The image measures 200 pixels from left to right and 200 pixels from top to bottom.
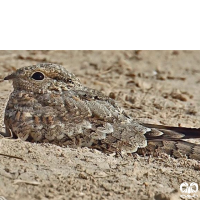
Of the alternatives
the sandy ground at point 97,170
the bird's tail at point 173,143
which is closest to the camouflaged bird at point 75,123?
the bird's tail at point 173,143

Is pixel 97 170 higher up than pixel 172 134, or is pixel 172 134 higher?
pixel 172 134

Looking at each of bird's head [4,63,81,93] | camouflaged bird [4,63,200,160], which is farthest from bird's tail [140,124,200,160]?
bird's head [4,63,81,93]

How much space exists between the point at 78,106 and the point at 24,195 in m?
1.22

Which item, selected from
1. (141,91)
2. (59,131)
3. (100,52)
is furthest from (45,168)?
(100,52)

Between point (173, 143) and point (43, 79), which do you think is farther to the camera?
point (43, 79)

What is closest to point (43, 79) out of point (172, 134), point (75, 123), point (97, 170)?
point (75, 123)

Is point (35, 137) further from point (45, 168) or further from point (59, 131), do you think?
point (45, 168)

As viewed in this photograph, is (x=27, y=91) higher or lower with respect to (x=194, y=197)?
higher

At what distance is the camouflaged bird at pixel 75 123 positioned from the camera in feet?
15.4

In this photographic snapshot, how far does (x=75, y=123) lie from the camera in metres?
4.75

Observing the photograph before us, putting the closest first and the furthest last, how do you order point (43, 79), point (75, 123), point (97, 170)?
1. point (97, 170)
2. point (75, 123)
3. point (43, 79)

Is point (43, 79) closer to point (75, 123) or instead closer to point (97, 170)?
point (75, 123)

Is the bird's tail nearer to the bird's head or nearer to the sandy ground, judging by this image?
the sandy ground

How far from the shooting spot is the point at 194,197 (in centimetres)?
413
